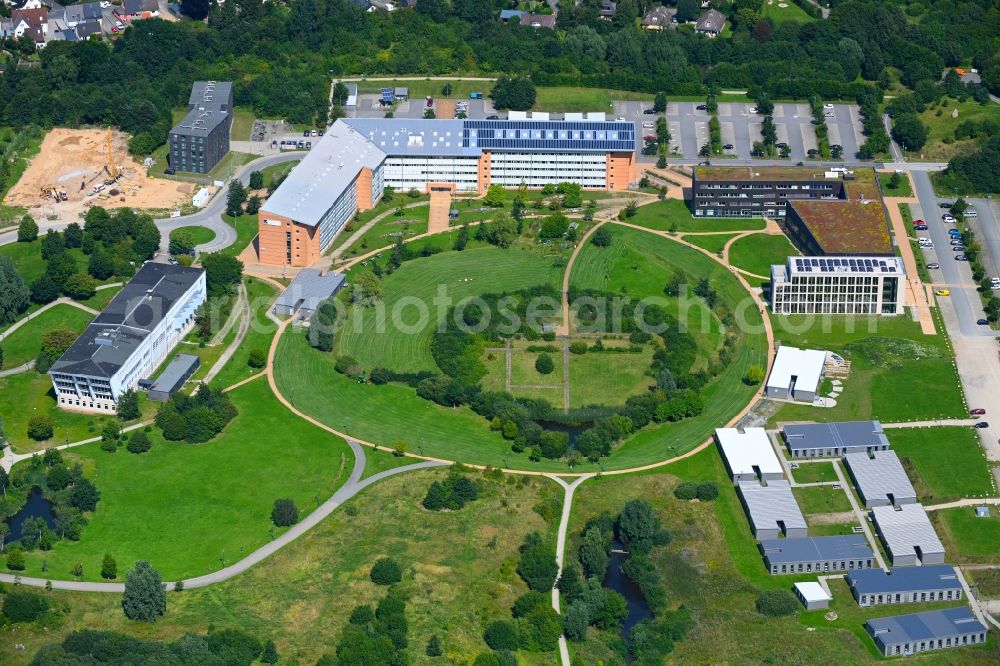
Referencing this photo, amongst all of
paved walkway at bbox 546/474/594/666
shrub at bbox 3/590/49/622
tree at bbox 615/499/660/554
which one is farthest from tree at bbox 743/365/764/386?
shrub at bbox 3/590/49/622

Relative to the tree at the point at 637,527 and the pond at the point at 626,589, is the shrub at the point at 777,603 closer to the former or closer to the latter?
the pond at the point at 626,589

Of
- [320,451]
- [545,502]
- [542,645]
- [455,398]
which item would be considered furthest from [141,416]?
[542,645]

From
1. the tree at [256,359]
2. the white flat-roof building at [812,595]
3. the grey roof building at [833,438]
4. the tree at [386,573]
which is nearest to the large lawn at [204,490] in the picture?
the tree at [256,359]

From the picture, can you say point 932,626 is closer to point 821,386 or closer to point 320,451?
point 821,386

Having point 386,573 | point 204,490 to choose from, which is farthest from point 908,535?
point 204,490

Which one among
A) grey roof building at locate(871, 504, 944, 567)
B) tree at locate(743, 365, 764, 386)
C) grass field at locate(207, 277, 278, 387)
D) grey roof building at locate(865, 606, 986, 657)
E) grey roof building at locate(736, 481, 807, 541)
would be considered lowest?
grass field at locate(207, 277, 278, 387)

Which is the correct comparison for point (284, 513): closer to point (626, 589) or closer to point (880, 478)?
point (626, 589)

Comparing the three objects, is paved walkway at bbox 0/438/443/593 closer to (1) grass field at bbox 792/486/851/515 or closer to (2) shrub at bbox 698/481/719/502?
(2) shrub at bbox 698/481/719/502
